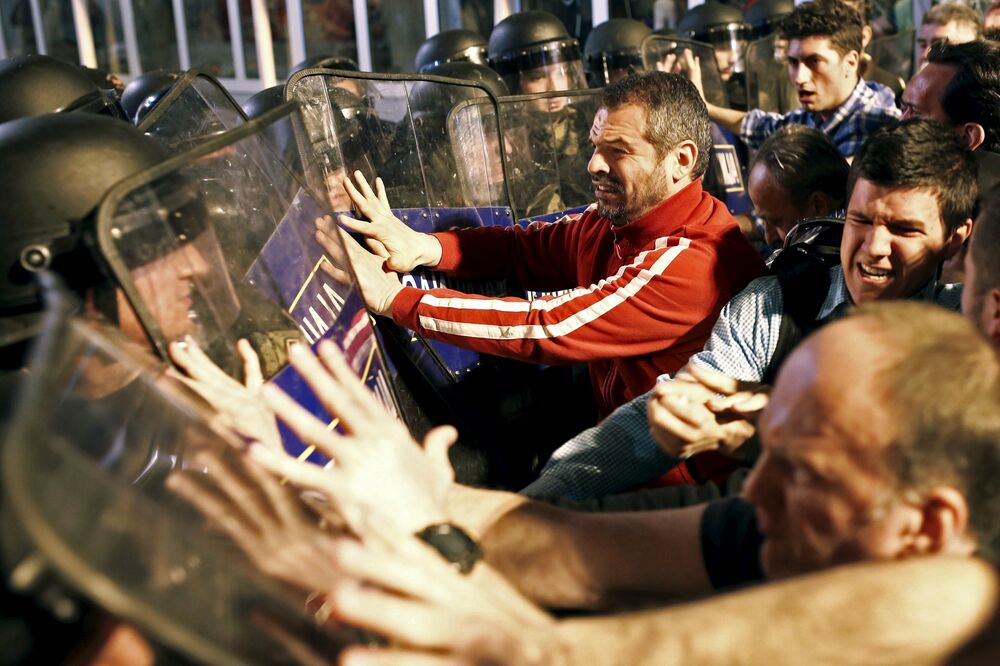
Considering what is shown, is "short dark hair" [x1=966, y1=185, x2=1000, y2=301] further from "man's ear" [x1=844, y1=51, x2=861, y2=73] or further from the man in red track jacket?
"man's ear" [x1=844, y1=51, x2=861, y2=73]

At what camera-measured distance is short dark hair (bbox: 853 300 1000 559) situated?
1084 mm

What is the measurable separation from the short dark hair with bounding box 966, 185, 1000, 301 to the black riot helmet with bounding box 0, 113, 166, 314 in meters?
1.38

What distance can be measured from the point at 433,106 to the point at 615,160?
1.78 ft

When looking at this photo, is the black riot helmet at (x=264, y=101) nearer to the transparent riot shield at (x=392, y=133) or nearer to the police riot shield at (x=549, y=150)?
the transparent riot shield at (x=392, y=133)

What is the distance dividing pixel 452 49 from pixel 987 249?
380 cm

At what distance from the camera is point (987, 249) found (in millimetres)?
1717

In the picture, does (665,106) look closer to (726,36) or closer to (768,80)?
(768,80)

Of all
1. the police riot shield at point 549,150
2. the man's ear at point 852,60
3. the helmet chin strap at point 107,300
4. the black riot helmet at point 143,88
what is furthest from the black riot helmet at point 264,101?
the man's ear at point 852,60

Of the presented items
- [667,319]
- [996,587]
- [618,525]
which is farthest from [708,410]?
[996,587]

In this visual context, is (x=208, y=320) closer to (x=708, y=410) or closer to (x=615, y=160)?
(x=708, y=410)

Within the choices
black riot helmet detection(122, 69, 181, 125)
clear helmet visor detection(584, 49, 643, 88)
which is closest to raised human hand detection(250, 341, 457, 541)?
black riot helmet detection(122, 69, 181, 125)

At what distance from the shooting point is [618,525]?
152 centimetres

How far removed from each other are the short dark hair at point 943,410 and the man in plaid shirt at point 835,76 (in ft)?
10.5

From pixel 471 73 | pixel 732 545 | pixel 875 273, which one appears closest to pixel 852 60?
pixel 471 73
